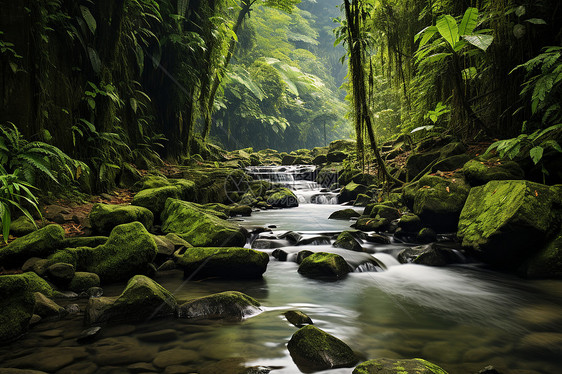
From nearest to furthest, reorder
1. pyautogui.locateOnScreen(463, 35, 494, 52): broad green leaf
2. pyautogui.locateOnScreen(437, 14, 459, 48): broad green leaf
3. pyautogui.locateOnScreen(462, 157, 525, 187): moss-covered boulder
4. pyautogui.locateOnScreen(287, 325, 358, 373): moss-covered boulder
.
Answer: pyautogui.locateOnScreen(287, 325, 358, 373): moss-covered boulder → pyautogui.locateOnScreen(463, 35, 494, 52): broad green leaf → pyautogui.locateOnScreen(437, 14, 459, 48): broad green leaf → pyautogui.locateOnScreen(462, 157, 525, 187): moss-covered boulder

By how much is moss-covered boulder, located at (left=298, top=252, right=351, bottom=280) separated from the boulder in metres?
1.24

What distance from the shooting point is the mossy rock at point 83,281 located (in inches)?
135

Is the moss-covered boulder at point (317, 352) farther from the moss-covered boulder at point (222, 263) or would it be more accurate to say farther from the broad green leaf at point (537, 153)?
the broad green leaf at point (537, 153)

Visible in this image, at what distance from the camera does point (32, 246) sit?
3549mm

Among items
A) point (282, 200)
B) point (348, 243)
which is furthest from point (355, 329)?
point (282, 200)

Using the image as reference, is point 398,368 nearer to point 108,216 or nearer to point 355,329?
point 355,329

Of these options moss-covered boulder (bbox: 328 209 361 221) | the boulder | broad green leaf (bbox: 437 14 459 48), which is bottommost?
the boulder

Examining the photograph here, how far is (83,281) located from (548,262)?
18.4 feet

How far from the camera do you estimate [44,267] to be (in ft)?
11.2

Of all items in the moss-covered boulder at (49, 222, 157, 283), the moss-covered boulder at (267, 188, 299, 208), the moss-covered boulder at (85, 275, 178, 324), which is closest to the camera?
the moss-covered boulder at (85, 275, 178, 324)

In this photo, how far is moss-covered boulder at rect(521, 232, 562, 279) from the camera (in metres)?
3.75

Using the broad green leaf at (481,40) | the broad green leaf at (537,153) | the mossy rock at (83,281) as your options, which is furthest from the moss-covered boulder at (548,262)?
the mossy rock at (83,281)

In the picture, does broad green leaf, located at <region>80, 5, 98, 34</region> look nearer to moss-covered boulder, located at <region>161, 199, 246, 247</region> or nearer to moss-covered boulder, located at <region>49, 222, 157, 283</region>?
moss-covered boulder, located at <region>161, 199, 246, 247</region>

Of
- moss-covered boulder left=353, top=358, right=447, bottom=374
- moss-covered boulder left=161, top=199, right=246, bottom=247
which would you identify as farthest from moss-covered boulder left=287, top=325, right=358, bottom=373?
moss-covered boulder left=161, top=199, right=246, bottom=247
